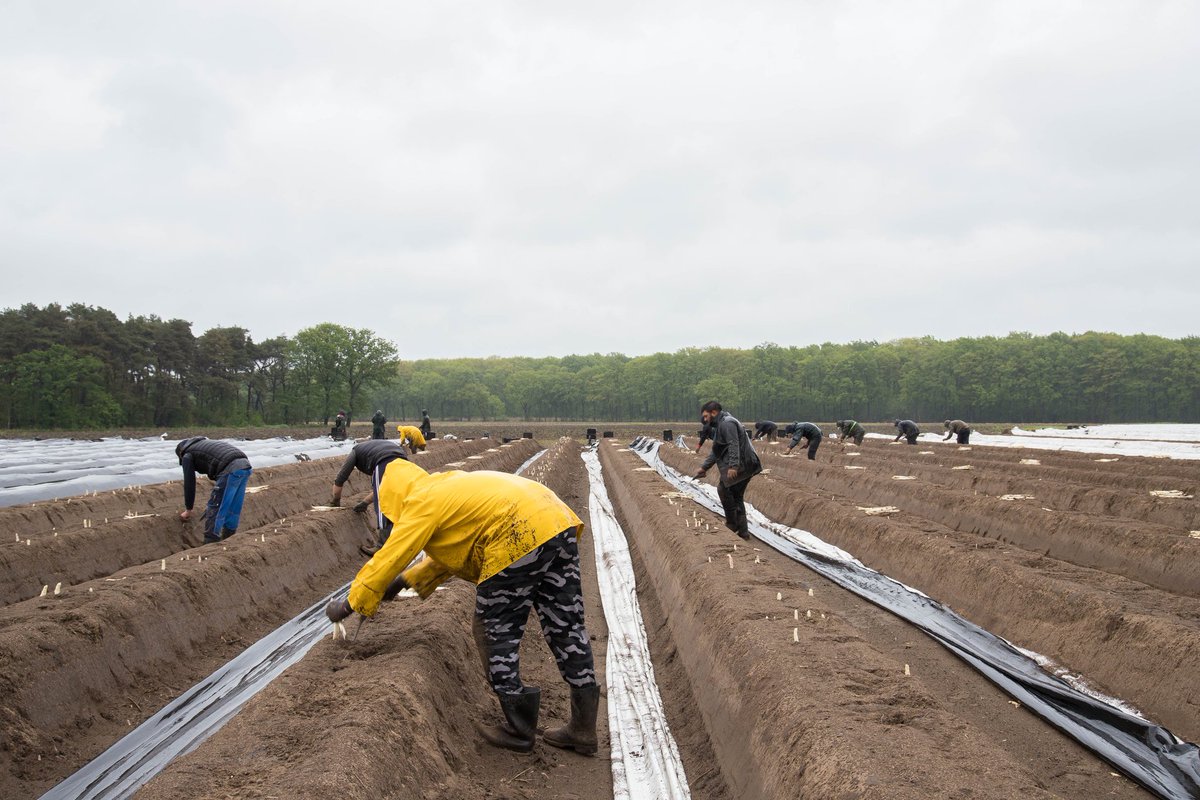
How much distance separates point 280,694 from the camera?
4363 mm

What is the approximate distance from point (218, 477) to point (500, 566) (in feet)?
22.9

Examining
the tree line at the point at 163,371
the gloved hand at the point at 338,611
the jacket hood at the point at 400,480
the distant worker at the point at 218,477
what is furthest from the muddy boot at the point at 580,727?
the tree line at the point at 163,371

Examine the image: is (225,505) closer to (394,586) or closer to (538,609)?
(394,586)

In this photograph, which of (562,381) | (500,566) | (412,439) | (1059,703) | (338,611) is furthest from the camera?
(562,381)

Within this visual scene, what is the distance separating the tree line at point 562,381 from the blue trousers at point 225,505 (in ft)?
155

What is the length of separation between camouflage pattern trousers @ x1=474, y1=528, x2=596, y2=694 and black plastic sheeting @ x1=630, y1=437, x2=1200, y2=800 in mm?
3107

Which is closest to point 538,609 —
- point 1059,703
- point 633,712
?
point 633,712

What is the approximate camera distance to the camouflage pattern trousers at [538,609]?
425 centimetres

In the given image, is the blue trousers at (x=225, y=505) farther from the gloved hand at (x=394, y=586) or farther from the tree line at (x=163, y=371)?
the tree line at (x=163, y=371)

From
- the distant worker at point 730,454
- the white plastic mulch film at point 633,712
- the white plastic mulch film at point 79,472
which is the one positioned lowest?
the white plastic mulch film at point 633,712

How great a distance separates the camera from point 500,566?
13.6ft

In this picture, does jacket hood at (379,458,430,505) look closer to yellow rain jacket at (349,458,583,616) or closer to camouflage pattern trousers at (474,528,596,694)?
yellow rain jacket at (349,458,583,616)

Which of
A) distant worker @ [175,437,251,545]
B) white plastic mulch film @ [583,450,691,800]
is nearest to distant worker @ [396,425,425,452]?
distant worker @ [175,437,251,545]

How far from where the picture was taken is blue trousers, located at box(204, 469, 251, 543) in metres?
9.71
